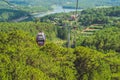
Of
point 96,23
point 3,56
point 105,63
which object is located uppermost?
point 3,56

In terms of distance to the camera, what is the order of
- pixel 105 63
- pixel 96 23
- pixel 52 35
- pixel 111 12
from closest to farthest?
pixel 105 63 < pixel 52 35 < pixel 96 23 < pixel 111 12

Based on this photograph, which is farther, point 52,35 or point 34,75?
point 52,35

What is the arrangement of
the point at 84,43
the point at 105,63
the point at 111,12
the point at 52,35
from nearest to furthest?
1. the point at 105,63
2. the point at 84,43
3. the point at 52,35
4. the point at 111,12

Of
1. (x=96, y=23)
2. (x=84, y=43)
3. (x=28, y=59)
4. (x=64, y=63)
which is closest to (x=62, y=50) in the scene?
(x=64, y=63)

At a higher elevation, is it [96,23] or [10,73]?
[10,73]

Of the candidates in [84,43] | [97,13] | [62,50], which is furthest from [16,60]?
[97,13]

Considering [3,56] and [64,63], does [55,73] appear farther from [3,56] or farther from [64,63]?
[3,56]

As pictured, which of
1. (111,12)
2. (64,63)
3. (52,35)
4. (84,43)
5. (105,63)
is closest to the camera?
(64,63)

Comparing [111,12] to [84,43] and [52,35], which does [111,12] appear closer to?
Answer: [52,35]

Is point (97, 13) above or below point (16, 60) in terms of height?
below
